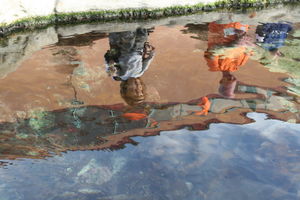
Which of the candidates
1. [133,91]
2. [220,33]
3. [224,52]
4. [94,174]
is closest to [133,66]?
[133,91]

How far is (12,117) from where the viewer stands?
3.40 metres

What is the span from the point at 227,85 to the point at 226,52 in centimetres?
141

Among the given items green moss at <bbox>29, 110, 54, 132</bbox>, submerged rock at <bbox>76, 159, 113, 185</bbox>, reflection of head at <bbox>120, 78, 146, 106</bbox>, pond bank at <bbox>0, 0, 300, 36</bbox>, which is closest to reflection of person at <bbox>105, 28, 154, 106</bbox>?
reflection of head at <bbox>120, 78, 146, 106</bbox>

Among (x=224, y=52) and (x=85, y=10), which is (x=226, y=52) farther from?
(x=85, y=10)

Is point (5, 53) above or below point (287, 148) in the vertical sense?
above

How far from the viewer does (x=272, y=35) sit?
650cm

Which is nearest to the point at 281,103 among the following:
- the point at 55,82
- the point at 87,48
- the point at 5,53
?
the point at 55,82

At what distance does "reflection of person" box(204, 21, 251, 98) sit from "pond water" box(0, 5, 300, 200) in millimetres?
31

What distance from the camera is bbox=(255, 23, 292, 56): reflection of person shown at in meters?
5.76

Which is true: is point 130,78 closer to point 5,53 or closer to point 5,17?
point 5,53

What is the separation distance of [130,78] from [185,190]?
2.33m

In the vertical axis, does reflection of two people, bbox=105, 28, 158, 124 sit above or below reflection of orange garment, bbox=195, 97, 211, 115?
above

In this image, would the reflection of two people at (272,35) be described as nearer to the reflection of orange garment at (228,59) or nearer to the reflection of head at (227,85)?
the reflection of orange garment at (228,59)

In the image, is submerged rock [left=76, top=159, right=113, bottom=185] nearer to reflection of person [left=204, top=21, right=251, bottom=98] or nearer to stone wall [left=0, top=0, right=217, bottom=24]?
reflection of person [left=204, top=21, right=251, bottom=98]
